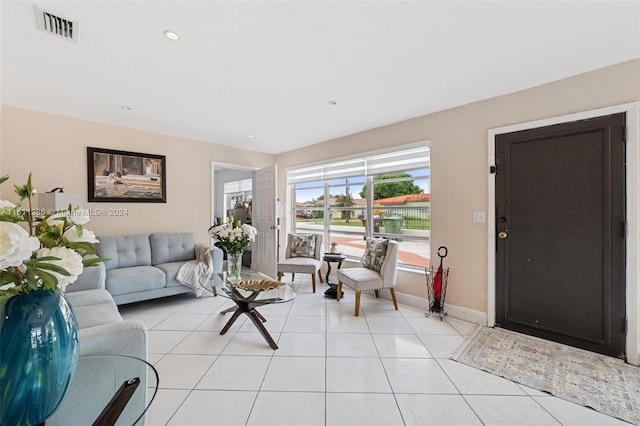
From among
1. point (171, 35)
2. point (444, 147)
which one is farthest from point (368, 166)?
point (171, 35)

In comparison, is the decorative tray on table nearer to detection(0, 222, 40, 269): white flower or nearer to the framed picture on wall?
detection(0, 222, 40, 269): white flower

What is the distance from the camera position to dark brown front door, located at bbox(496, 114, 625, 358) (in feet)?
7.17

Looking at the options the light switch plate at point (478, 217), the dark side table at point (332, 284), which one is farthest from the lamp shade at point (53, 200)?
the light switch plate at point (478, 217)

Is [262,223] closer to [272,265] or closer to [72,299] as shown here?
[272,265]

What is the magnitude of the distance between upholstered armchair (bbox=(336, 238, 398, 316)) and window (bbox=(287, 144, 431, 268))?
19.9 inches

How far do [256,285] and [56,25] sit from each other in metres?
2.45

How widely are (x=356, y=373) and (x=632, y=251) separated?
2.36 meters

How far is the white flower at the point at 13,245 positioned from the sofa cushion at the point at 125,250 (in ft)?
10.2

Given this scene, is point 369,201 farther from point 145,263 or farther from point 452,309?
point 145,263

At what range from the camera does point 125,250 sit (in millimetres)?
3541

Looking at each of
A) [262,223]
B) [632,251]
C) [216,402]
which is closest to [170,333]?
[216,402]

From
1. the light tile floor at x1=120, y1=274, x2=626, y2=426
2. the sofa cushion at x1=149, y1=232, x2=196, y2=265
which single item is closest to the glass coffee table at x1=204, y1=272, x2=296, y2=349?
the light tile floor at x1=120, y1=274, x2=626, y2=426

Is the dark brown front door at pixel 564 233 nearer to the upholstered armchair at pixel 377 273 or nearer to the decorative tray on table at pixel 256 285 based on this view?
the upholstered armchair at pixel 377 273

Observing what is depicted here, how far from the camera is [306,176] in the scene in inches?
197
